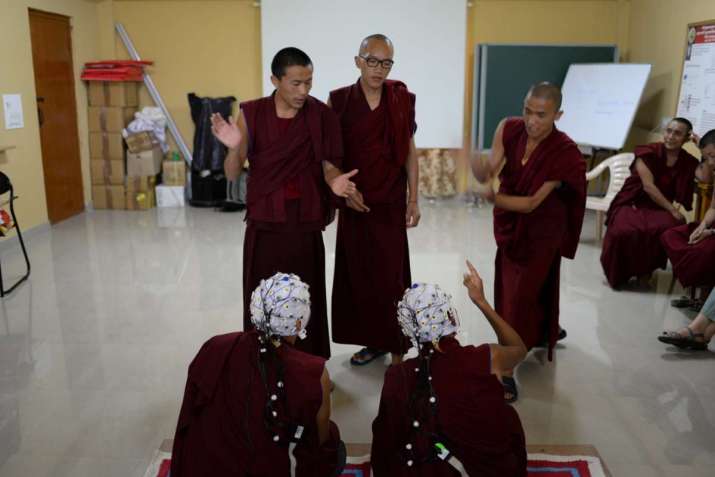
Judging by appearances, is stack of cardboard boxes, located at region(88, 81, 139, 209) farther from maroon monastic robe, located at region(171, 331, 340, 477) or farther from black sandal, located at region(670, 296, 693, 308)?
maroon monastic robe, located at region(171, 331, 340, 477)

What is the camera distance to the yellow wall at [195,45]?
22.9ft

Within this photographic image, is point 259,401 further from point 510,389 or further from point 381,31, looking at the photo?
point 381,31

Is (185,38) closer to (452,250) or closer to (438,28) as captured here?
(438,28)

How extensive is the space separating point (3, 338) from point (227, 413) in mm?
2220

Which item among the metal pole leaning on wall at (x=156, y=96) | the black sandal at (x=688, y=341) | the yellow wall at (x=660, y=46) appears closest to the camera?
the black sandal at (x=688, y=341)

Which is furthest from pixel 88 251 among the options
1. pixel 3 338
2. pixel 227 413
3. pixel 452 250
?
pixel 227 413

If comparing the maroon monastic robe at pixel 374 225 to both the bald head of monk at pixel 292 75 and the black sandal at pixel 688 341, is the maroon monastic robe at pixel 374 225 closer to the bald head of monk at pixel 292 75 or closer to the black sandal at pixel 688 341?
the bald head of monk at pixel 292 75

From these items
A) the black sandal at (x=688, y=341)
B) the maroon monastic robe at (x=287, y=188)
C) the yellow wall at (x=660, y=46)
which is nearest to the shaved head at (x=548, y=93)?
the maroon monastic robe at (x=287, y=188)

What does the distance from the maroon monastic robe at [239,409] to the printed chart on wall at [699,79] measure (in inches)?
167

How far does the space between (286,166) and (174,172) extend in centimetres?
476

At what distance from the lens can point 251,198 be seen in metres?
2.57

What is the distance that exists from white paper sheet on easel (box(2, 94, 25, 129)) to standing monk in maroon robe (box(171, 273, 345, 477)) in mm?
4316

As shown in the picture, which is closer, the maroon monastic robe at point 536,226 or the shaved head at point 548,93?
the shaved head at point 548,93

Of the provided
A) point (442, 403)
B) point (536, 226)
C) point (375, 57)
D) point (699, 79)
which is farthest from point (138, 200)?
point (442, 403)
